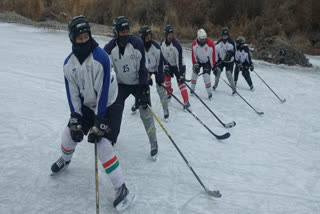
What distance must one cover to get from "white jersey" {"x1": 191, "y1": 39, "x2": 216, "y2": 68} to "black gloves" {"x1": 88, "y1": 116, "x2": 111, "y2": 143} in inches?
162

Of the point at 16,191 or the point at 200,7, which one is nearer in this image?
the point at 16,191

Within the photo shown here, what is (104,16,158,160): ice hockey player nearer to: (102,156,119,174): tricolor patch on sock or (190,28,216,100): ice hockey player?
(102,156,119,174): tricolor patch on sock

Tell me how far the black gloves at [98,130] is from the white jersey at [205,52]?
412cm

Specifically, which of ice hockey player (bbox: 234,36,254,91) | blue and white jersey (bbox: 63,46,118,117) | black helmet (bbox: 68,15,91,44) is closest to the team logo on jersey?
blue and white jersey (bbox: 63,46,118,117)

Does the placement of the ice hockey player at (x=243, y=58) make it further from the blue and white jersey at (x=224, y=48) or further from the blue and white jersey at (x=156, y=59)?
the blue and white jersey at (x=156, y=59)

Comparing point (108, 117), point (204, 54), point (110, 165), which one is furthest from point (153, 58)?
point (110, 165)

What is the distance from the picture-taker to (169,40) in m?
5.37

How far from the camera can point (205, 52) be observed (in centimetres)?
609

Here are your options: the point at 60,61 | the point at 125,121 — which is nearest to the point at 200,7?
the point at 60,61

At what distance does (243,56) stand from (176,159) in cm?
455

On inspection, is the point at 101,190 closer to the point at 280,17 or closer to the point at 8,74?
the point at 8,74

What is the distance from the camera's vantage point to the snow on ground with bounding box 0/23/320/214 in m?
2.80

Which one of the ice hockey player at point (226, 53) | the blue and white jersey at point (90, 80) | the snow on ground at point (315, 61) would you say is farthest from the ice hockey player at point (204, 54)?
the snow on ground at point (315, 61)

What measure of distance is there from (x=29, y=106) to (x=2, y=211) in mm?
2882
